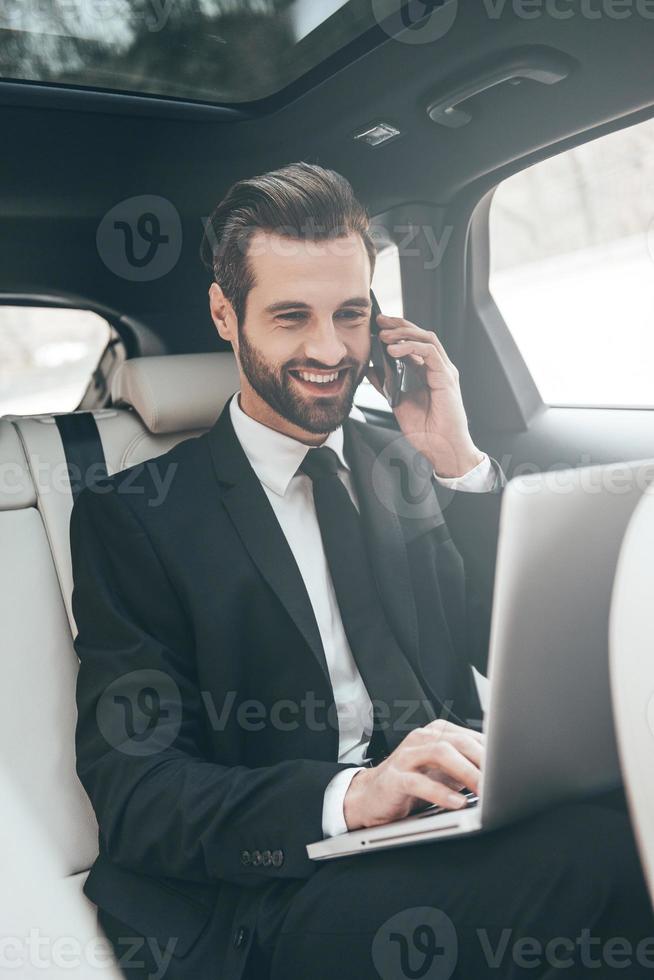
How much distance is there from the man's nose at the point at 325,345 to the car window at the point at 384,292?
91 mm

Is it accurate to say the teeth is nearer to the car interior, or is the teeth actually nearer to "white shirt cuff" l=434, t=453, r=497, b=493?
the car interior

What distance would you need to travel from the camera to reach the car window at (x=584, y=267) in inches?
59.9

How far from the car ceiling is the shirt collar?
233mm

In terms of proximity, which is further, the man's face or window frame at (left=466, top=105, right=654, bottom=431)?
window frame at (left=466, top=105, right=654, bottom=431)

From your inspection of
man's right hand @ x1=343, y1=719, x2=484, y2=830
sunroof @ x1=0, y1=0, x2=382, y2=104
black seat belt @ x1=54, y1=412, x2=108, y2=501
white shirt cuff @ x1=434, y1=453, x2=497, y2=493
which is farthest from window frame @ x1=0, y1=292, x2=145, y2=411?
man's right hand @ x1=343, y1=719, x2=484, y2=830

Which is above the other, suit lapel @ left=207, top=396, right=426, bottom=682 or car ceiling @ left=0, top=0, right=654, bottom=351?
car ceiling @ left=0, top=0, right=654, bottom=351

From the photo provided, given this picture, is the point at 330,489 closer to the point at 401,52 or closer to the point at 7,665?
the point at 7,665

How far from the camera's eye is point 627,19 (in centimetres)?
123

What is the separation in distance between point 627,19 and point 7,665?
52.1 inches

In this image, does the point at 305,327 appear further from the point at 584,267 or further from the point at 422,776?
the point at 422,776

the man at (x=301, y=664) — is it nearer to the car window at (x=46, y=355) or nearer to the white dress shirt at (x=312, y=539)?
the white dress shirt at (x=312, y=539)

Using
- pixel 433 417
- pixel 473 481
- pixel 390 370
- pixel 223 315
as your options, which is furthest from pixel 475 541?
pixel 223 315

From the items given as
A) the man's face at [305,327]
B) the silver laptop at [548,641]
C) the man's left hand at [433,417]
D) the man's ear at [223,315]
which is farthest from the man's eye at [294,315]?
the silver laptop at [548,641]

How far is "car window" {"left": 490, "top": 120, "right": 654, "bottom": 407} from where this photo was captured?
152 centimetres
